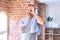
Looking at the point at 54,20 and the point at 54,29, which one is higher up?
the point at 54,20

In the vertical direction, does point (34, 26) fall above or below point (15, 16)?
below

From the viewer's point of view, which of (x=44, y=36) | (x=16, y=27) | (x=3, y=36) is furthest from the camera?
(x=44, y=36)

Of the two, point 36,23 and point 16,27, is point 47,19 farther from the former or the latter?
point 36,23

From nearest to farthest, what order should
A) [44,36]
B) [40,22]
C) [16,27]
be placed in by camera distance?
[40,22] → [16,27] → [44,36]

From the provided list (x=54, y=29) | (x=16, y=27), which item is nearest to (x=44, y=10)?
(x=54, y=29)

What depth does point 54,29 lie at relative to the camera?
257 inches

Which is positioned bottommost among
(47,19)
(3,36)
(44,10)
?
(3,36)

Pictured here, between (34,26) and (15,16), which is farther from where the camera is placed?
(15,16)

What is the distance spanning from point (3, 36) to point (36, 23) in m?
1.35

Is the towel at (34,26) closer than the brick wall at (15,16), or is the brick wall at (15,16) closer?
the towel at (34,26)

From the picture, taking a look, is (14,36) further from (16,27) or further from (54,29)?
(54,29)

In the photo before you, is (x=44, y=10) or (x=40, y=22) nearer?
(x=40, y=22)

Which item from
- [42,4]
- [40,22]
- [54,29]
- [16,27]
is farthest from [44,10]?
[40,22]

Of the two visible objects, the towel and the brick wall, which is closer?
the towel
